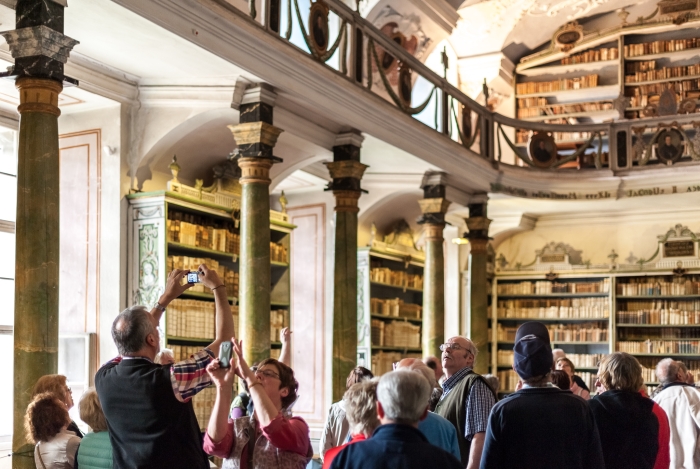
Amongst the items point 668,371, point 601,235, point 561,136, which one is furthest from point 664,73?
point 668,371

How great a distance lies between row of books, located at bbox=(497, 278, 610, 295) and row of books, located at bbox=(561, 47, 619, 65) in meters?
3.94

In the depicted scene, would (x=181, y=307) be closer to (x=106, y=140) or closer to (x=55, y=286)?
(x=106, y=140)

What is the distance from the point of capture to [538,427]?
3.68m

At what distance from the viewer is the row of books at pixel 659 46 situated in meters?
15.9

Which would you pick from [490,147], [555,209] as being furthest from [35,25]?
[555,209]

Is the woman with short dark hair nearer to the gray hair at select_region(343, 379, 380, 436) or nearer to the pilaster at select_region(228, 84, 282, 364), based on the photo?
the gray hair at select_region(343, 379, 380, 436)

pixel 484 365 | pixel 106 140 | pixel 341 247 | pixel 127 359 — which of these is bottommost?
pixel 484 365

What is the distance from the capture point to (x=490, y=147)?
44.8ft

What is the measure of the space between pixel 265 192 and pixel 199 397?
2.10m

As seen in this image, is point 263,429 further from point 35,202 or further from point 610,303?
point 610,303

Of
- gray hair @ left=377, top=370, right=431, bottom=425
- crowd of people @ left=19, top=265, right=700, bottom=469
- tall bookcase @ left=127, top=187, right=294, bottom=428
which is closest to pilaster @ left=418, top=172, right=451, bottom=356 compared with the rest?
tall bookcase @ left=127, top=187, right=294, bottom=428

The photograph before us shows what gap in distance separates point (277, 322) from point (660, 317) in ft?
23.7

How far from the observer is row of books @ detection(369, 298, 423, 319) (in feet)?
43.9

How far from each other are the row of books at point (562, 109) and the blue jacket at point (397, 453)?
1437 centimetres
